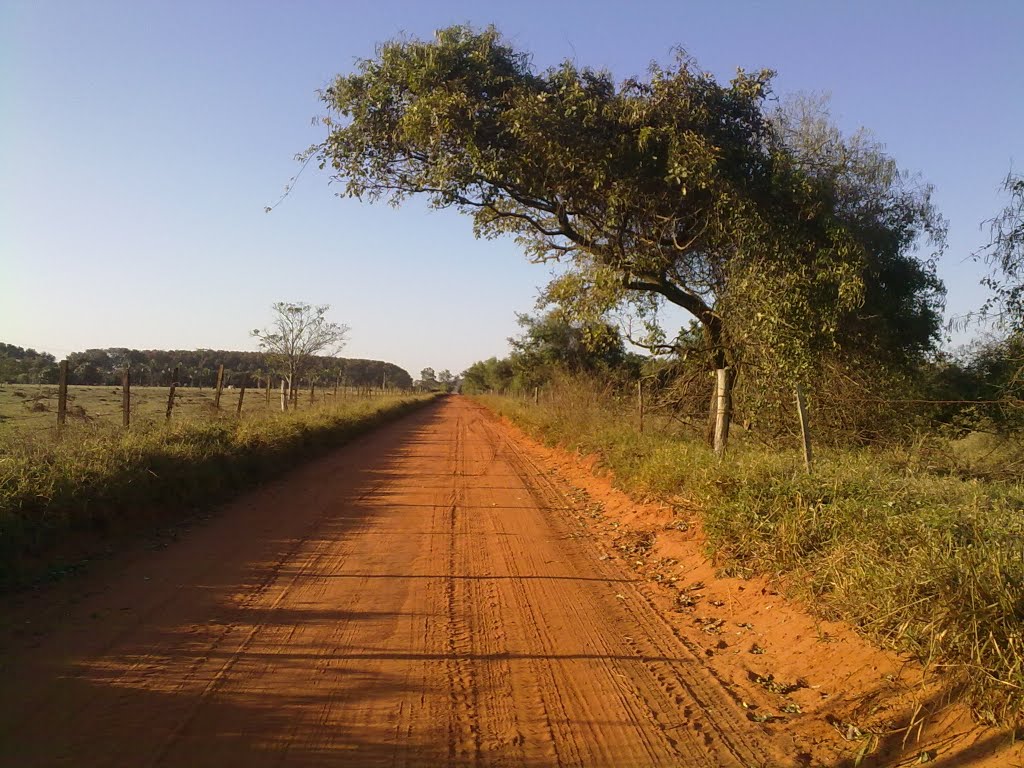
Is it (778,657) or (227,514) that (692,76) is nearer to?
(778,657)

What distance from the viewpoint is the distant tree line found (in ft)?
56.2

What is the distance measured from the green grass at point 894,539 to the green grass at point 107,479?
259 inches

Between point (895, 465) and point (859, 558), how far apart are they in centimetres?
414

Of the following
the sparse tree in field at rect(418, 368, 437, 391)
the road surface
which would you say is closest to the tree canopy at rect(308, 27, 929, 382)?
the road surface

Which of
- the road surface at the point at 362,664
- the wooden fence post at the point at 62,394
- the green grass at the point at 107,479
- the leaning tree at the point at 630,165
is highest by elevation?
the leaning tree at the point at 630,165

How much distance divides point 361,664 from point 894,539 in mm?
3942

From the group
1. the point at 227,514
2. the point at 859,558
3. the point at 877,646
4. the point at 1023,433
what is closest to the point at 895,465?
the point at 1023,433

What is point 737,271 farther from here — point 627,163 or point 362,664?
point 362,664

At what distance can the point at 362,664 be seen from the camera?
4523mm

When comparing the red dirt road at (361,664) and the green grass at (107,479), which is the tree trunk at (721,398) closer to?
the red dirt road at (361,664)

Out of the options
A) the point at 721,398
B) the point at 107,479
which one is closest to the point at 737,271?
the point at 721,398

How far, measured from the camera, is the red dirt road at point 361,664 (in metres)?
3.54

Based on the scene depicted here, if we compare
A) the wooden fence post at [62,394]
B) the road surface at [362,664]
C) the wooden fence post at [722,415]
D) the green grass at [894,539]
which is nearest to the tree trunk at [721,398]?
the wooden fence post at [722,415]

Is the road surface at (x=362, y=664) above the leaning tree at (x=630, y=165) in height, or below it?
below
